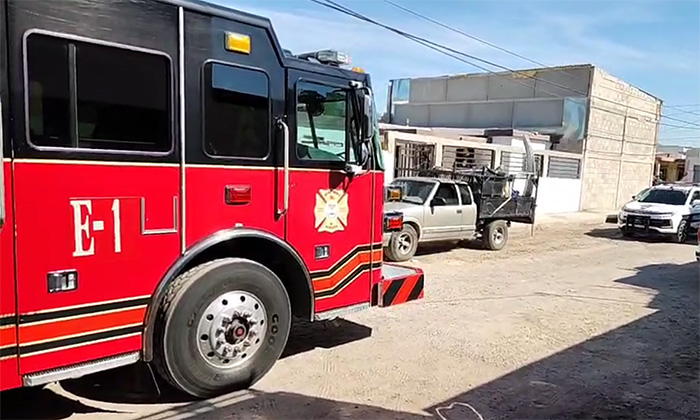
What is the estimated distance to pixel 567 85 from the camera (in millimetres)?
31109

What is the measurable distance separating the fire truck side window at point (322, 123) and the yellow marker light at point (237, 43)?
23.0 inches

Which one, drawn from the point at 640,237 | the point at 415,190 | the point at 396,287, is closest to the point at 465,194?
the point at 415,190

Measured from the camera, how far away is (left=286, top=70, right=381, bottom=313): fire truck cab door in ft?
15.9

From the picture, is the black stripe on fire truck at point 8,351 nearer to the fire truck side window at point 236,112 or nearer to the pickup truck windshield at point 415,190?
the fire truck side window at point 236,112

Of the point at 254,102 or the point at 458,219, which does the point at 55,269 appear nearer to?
the point at 254,102

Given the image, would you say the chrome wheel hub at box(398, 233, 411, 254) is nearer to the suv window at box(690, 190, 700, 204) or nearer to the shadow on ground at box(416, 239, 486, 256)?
the shadow on ground at box(416, 239, 486, 256)

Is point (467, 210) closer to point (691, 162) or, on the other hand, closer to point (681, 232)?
point (681, 232)

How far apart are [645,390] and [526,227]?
14.3 m

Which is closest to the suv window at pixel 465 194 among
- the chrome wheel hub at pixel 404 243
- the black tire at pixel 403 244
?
the black tire at pixel 403 244

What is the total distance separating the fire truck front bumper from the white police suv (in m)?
13.2

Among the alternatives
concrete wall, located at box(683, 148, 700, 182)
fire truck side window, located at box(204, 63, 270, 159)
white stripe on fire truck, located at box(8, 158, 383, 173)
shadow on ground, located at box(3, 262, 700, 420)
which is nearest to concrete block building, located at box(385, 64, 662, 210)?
concrete wall, located at box(683, 148, 700, 182)

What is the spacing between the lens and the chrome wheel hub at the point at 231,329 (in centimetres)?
430

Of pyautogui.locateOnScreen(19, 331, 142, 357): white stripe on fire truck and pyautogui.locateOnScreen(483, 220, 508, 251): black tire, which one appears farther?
pyautogui.locateOnScreen(483, 220, 508, 251): black tire

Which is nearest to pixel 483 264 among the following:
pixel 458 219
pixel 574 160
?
pixel 458 219
